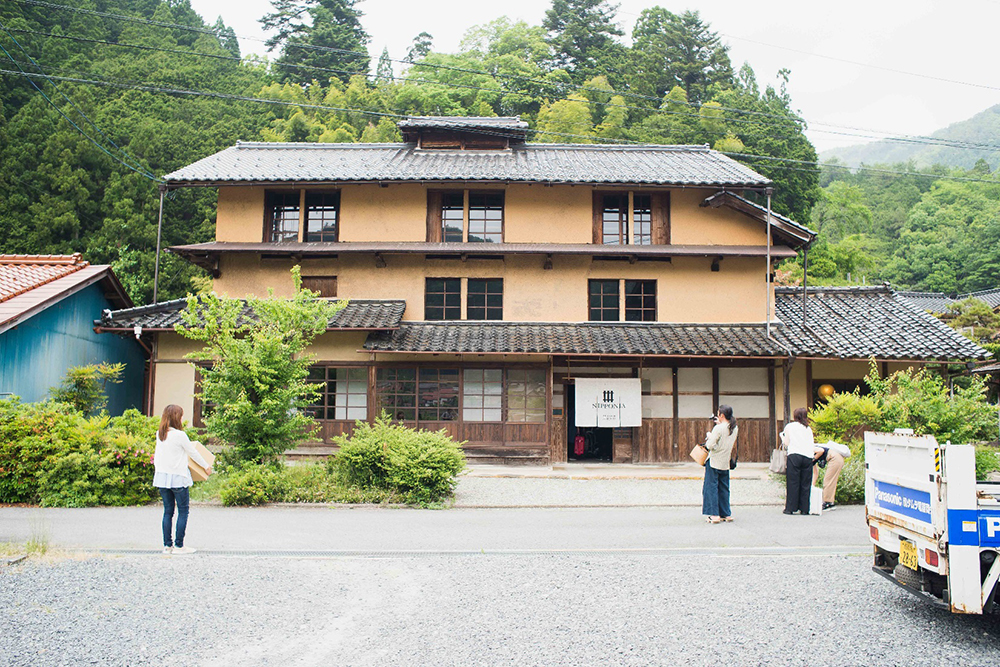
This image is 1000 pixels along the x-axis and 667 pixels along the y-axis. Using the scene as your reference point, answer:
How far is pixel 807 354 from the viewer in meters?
16.6

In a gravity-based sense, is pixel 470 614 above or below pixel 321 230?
below

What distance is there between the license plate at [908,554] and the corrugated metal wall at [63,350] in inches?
655

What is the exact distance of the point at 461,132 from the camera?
21.4m

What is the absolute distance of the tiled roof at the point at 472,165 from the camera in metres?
18.1

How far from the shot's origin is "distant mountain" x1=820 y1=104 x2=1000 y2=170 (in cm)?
9581

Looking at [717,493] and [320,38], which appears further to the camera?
[320,38]

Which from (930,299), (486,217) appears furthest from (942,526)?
(930,299)

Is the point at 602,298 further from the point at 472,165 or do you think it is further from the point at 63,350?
the point at 63,350

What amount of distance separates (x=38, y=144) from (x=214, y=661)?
33.3 metres

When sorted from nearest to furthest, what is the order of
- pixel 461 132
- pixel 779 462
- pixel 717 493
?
1. pixel 717 493
2. pixel 779 462
3. pixel 461 132

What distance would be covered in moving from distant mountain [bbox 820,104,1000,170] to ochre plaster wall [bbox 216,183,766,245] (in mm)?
82666

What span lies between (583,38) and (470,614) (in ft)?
176

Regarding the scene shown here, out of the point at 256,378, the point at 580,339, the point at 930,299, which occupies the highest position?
the point at 930,299

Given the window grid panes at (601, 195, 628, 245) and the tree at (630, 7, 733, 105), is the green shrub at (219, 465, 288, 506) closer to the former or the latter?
the window grid panes at (601, 195, 628, 245)
